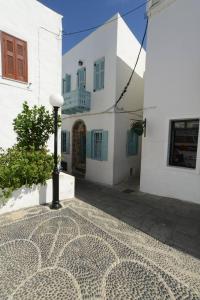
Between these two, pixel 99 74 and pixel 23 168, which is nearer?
pixel 23 168

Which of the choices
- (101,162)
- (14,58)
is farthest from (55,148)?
(101,162)

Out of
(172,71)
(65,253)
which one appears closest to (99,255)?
(65,253)

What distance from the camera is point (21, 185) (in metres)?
Answer: 4.82

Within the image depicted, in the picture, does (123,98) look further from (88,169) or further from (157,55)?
(88,169)

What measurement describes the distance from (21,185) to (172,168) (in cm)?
500

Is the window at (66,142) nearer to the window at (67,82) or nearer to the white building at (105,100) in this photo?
the white building at (105,100)

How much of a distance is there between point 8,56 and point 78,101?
388 centimetres

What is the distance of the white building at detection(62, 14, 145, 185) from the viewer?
8.37 meters

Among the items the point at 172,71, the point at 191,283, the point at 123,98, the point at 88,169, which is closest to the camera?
the point at 191,283

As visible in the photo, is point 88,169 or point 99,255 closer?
point 99,255

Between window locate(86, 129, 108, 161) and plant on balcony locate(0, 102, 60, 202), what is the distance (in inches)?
148

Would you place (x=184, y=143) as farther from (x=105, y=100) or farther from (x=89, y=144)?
(x=89, y=144)

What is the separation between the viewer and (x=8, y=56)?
5469 millimetres

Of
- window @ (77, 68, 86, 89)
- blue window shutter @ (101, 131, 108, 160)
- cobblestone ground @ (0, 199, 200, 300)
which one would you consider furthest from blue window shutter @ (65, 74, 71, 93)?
cobblestone ground @ (0, 199, 200, 300)
